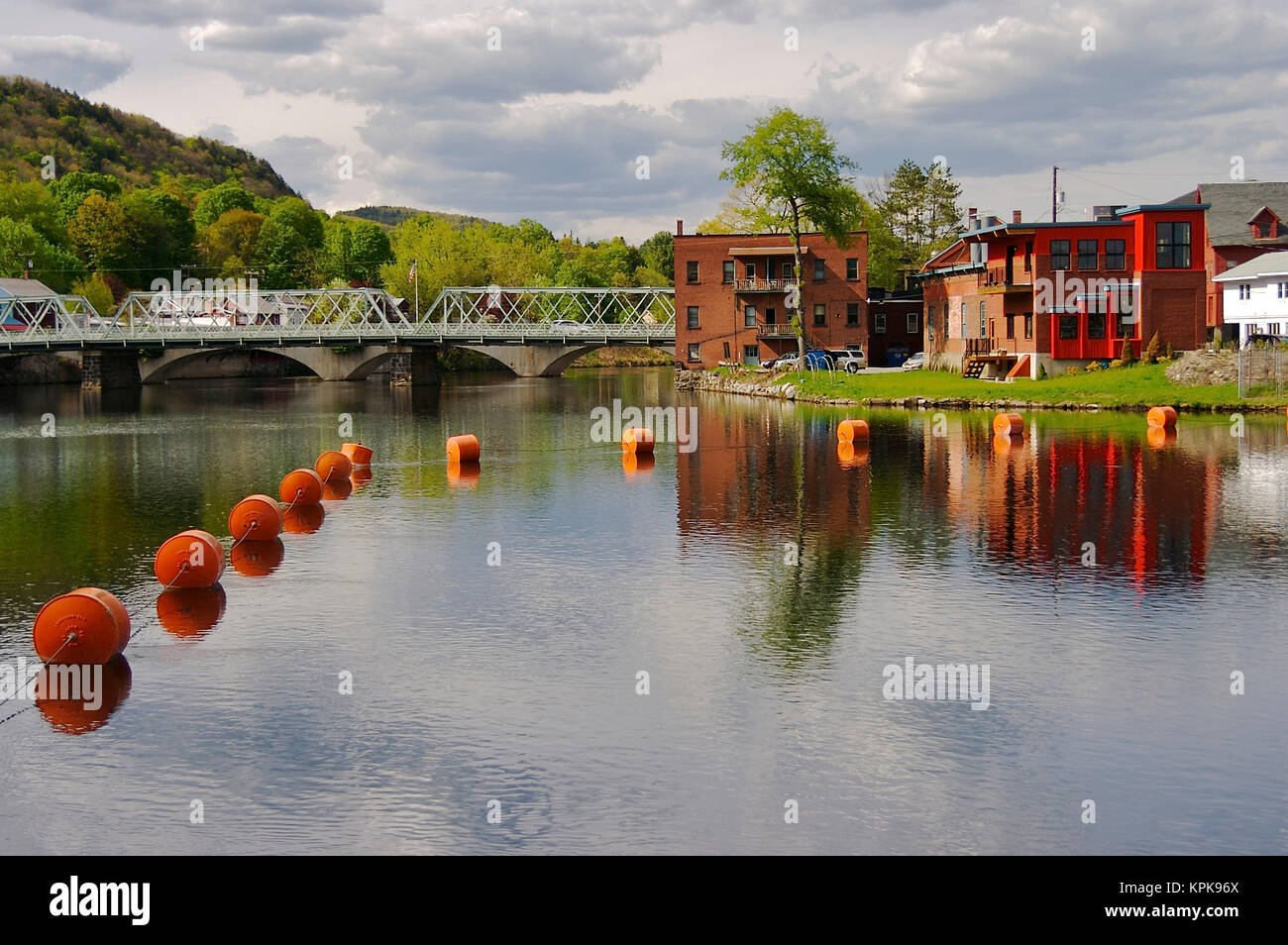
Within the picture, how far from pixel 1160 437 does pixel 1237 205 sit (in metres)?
36.3

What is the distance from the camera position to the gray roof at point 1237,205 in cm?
8138

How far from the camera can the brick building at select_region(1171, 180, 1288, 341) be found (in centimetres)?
8100

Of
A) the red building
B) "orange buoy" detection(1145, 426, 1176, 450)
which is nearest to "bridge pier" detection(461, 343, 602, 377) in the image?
the red building

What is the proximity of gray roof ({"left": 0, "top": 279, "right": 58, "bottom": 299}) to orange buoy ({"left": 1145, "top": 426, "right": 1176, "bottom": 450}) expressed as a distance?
120m

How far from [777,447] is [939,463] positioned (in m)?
9.47

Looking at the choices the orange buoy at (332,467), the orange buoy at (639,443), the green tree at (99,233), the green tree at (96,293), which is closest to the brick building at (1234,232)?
the orange buoy at (639,443)

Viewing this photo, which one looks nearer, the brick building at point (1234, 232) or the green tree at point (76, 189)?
the brick building at point (1234, 232)

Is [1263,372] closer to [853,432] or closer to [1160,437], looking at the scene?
[1160,437]

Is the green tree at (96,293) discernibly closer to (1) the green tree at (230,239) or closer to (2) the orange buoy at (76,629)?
(1) the green tree at (230,239)

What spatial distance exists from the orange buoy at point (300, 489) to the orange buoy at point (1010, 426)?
31074 millimetres

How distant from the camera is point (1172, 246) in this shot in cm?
8181

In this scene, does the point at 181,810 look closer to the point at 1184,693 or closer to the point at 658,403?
the point at 1184,693
